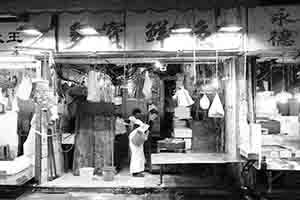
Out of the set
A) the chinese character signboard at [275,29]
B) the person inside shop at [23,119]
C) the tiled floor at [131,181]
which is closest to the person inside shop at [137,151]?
the tiled floor at [131,181]

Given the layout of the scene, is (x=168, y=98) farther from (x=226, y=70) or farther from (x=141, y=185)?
(x=141, y=185)

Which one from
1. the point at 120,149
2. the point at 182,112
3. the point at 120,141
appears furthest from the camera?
the point at 120,149

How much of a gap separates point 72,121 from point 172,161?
13.4 feet

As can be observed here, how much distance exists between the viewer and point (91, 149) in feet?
28.0

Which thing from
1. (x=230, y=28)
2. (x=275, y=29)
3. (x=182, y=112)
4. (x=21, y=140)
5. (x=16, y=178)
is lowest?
(x=16, y=178)

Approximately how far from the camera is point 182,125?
32.4 ft

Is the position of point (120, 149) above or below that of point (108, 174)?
above

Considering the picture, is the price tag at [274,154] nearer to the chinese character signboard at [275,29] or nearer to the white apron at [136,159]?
the chinese character signboard at [275,29]

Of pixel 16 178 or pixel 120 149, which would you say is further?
pixel 120 149

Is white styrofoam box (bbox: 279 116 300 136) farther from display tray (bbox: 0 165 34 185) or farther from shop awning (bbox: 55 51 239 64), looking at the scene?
display tray (bbox: 0 165 34 185)

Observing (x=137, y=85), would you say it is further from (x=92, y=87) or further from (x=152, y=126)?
(x=152, y=126)

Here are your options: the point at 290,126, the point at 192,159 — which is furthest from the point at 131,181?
the point at 290,126

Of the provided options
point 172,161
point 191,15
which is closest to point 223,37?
point 191,15

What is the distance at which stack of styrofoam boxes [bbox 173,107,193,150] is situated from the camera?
9348 mm
